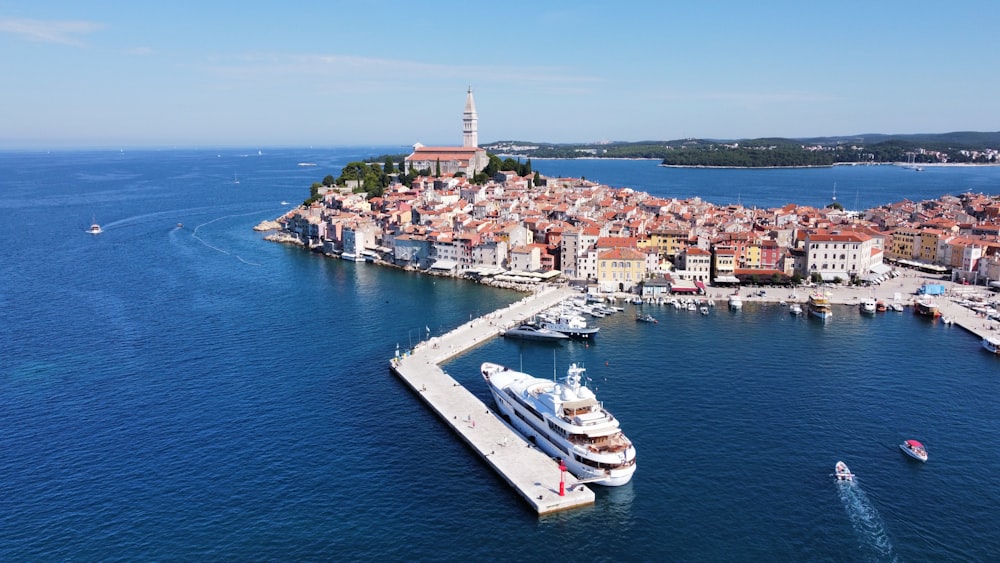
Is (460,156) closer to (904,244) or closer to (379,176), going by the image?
(379,176)

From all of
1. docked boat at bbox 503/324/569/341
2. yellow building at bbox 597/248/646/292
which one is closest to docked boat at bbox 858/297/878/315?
yellow building at bbox 597/248/646/292

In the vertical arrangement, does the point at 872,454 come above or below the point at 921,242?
below

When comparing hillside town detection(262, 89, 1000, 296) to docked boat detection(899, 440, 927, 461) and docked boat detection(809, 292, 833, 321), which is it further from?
docked boat detection(899, 440, 927, 461)

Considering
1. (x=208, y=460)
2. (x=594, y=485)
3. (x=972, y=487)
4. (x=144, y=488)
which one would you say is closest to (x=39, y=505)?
(x=144, y=488)

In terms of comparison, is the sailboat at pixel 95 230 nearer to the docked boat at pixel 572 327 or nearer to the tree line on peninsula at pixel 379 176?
the tree line on peninsula at pixel 379 176

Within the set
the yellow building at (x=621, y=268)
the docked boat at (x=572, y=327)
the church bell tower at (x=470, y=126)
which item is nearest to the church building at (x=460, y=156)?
the church bell tower at (x=470, y=126)

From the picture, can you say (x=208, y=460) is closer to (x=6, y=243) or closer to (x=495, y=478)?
(x=495, y=478)

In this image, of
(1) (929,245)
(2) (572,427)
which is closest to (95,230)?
(2) (572,427)
